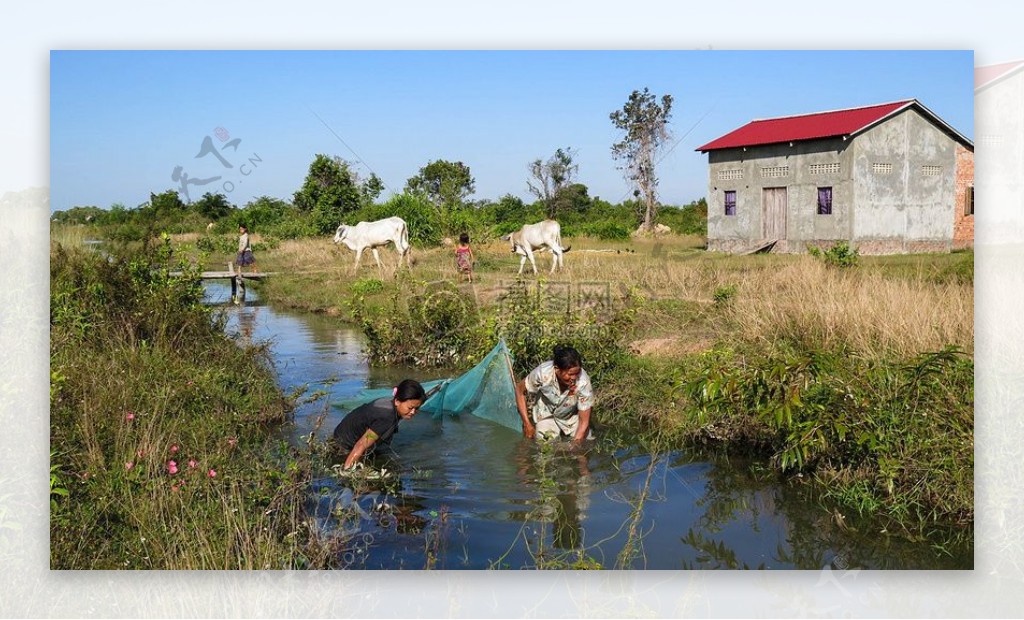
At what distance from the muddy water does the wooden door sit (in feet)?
44.7

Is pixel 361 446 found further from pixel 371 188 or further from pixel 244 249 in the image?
pixel 371 188

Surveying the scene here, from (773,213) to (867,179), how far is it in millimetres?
2548

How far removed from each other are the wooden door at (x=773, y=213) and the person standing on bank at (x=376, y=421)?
14.7 m

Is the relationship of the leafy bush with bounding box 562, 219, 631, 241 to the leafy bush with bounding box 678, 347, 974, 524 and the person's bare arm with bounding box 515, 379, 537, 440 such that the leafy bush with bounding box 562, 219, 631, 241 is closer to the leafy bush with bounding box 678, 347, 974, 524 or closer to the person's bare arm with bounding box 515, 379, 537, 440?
the person's bare arm with bounding box 515, 379, 537, 440

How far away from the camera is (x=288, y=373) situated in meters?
8.76

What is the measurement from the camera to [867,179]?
54.2 ft

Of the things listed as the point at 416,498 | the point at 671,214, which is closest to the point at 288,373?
the point at 416,498

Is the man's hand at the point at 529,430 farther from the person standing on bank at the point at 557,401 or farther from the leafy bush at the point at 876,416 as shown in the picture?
the leafy bush at the point at 876,416

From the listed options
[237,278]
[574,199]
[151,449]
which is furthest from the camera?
[574,199]

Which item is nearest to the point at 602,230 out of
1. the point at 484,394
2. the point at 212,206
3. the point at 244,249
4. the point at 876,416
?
the point at 244,249

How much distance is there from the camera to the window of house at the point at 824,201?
17.3m

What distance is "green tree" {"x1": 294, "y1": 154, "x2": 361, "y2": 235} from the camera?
23.1 m

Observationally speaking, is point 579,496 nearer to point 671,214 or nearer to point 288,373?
point 288,373

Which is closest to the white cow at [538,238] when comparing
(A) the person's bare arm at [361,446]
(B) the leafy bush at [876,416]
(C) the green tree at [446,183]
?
(C) the green tree at [446,183]
